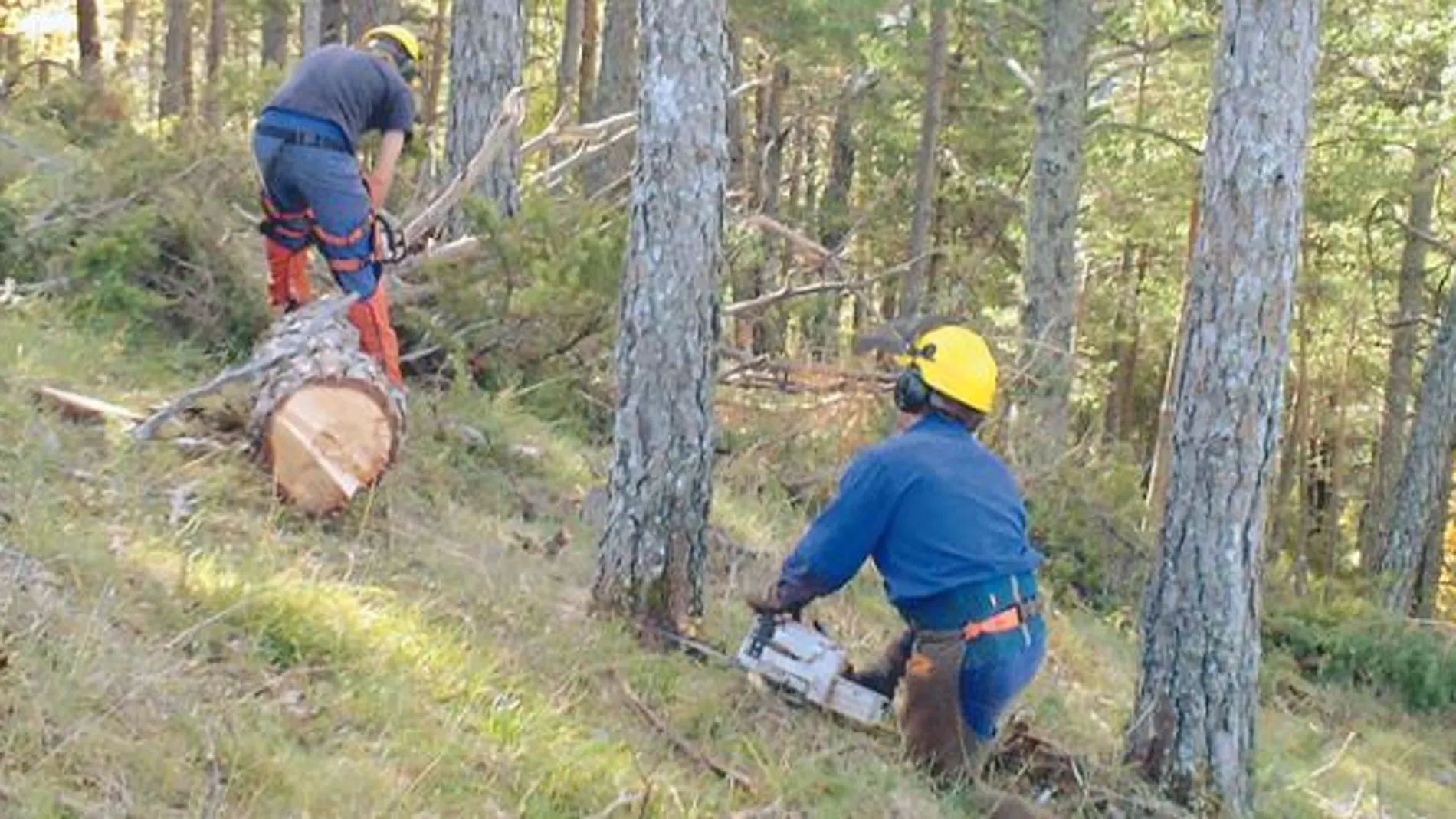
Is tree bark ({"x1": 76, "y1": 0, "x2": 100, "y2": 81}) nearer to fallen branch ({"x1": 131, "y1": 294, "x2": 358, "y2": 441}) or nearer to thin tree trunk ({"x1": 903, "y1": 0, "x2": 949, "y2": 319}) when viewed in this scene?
thin tree trunk ({"x1": 903, "y1": 0, "x2": 949, "y2": 319})

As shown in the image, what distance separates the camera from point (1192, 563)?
18.9ft

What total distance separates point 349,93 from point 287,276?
3.70ft

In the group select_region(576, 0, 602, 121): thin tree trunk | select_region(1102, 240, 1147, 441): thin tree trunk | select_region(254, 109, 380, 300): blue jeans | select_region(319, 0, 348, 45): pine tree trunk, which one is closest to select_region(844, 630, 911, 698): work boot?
select_region(254, 109, 380, 300): blue jeans

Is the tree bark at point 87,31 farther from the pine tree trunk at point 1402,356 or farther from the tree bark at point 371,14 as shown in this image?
the pine tree trunk at point 1402,356

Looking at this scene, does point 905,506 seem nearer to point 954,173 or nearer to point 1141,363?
point 954,173

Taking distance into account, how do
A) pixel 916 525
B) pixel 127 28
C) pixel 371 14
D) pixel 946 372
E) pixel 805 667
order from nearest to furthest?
pixel 916 525, pixel 946 372, pixel 805 667, pixel 371 14, pixel 127 28

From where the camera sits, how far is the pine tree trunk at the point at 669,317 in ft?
18.0

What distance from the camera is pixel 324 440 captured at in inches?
229

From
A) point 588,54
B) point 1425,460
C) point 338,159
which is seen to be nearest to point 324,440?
point 338,159

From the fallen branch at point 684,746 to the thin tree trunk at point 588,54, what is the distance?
17193 millimetres

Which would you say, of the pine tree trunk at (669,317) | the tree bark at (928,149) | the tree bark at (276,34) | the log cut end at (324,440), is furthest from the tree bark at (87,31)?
the pine tree trunk at (669,317)

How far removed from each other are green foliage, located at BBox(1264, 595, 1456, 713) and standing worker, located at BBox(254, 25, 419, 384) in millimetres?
7394

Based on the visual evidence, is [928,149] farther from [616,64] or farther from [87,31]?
[87,31]

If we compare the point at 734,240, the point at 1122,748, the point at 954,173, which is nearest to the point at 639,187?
the point at 1122,748
